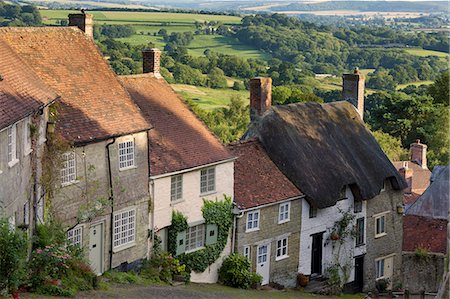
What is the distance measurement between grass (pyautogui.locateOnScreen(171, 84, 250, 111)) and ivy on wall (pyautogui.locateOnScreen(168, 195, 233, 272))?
211 feet

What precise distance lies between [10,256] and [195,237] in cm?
1295

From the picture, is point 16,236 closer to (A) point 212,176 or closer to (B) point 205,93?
(A) point 212,176

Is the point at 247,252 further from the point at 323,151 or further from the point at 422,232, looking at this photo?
the point at 422,232

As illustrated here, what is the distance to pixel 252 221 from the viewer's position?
109ft

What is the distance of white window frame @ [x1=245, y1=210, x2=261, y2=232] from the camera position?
108ft

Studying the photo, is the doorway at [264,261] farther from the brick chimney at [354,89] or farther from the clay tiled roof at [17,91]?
the clay tiled roof at [17,91]

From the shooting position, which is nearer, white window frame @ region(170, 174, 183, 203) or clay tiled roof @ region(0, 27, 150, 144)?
clay tiled roof @ region(0, 27, 150, 144)

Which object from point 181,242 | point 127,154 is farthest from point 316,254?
point 127,154

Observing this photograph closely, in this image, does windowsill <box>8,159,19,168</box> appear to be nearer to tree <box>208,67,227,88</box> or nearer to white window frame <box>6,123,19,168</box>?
white window frame <box>6,123,19,168</box>

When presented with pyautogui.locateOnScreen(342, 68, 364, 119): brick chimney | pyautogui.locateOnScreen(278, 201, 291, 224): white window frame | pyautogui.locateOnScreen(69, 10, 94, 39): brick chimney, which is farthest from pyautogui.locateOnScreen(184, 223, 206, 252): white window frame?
pyautogui.locateOnScreen(342, 68, 364, 119): brick chimney

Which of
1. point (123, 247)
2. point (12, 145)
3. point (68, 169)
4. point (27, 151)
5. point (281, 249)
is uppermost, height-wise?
point (12, 145)

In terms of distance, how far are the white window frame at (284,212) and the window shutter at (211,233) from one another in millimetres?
3204

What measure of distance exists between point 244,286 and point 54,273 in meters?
10.9

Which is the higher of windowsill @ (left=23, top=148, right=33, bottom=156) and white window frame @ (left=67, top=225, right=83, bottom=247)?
windowsill @ (left=23, top=148, right=33, bottom=156)
